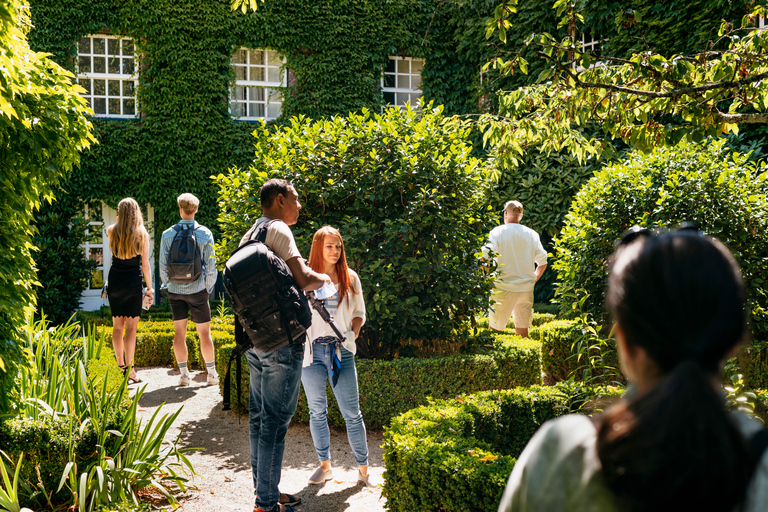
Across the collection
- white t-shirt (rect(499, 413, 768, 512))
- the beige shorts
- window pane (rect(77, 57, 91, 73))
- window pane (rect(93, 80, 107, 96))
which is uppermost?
window pane (rect(77, 57, 91, 73))

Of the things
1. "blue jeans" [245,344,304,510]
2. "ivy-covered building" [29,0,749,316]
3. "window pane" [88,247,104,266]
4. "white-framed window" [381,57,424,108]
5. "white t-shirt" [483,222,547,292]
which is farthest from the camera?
"white-framed window" [381,57,424,108]

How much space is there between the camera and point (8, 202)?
Answer: 361cm

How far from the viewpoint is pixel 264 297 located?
3385 mm

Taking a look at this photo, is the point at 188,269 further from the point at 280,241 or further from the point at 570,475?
the point at 570,475

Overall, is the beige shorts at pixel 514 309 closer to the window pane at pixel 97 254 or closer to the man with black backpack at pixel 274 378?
the man with black backpack at pixel 274 378

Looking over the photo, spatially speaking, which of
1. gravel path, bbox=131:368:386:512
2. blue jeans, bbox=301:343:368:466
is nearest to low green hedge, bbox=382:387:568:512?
blue jeans, bbox=301:343:368:466

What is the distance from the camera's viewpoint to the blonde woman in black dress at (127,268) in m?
6.71

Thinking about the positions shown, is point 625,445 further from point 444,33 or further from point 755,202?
point 444,33

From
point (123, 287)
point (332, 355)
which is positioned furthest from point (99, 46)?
point (332, 355)

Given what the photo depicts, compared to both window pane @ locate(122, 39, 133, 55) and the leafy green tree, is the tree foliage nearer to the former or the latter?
the leafy green tree

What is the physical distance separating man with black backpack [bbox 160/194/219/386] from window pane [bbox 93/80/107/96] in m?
8.16

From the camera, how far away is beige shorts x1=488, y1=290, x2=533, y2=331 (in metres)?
7.98

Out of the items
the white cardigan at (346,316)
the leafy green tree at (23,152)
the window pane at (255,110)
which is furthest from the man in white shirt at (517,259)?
the window pane at (255,110)

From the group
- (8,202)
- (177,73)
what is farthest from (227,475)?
(177,73)
